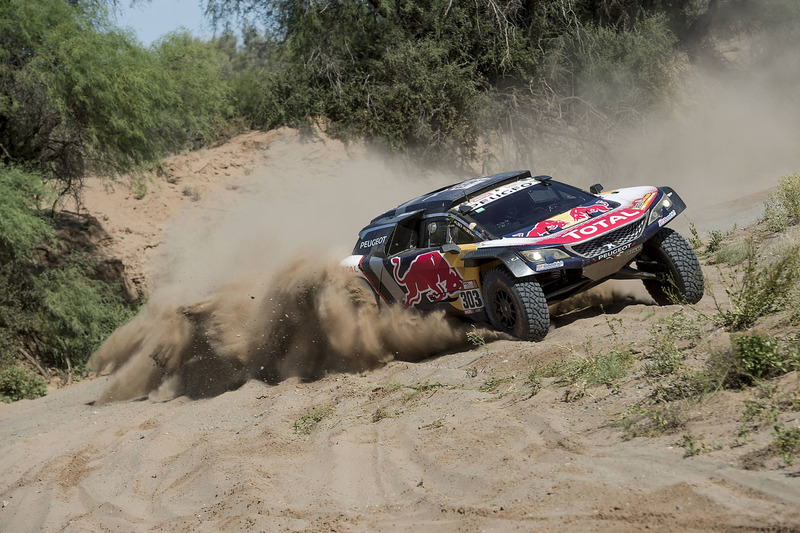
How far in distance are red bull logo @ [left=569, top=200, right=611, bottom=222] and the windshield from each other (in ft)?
0.55

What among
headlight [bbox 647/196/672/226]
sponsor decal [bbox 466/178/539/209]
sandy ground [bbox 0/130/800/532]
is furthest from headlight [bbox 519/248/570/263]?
sponsor decal [bbox 466/178/539/209]

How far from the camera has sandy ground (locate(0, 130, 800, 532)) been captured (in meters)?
4.38

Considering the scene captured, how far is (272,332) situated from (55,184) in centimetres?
1105

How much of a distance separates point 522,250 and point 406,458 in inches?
114

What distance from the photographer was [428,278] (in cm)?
927

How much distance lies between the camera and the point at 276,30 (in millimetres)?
25672

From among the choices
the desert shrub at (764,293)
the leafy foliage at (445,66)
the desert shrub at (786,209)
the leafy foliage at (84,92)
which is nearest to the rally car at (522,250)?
the desert shrub at (764,293)

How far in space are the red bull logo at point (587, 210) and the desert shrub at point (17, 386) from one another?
440 inches

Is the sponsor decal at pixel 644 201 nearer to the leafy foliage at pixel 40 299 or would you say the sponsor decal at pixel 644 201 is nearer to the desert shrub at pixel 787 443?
the desert shrub at pixel 787 443

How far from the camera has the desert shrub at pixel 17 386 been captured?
49.9 ft

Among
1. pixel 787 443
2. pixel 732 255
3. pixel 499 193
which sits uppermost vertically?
pixel 499 193

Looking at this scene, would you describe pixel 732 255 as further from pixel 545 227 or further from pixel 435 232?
pixel 435 232

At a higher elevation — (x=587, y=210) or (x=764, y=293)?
(x=587, y=210)

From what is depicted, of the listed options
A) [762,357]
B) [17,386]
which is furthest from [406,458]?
[17,386]
